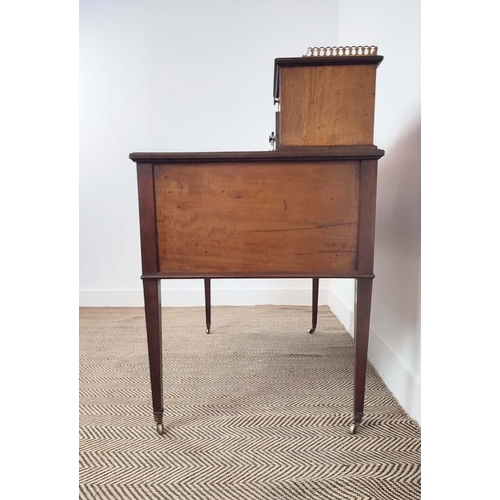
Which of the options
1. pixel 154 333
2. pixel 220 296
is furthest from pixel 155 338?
pixel 220 296

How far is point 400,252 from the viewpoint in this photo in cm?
96

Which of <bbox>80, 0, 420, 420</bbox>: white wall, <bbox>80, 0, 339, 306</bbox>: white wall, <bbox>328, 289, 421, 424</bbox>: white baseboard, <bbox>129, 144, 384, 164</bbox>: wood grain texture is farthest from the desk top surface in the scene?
<bbox>80, 0, 339, 306</bbox>: white wall

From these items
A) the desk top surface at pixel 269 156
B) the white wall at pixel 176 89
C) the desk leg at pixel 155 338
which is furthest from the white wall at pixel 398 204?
the white wall at pixel 176 89

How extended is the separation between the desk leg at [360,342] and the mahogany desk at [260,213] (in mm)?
23

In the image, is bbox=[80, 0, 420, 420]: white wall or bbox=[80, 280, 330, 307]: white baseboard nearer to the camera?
bbox=[80, 0, 420, 420]: white wall

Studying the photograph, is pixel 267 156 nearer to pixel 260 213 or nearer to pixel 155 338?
pixel 260 213

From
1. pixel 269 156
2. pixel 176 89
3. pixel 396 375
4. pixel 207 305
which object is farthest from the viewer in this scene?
pixel 176 89

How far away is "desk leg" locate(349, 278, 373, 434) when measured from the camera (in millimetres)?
765

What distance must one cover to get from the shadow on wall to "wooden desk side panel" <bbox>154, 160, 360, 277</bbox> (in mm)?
226

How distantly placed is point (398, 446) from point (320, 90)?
2.53 feet

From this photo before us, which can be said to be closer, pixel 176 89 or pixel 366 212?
pixel 366 212

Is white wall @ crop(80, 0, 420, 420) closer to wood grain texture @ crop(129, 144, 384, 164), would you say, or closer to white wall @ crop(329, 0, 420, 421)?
white wall @ crop(329, 0, 420, 421)

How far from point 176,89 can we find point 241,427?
1.74 meters

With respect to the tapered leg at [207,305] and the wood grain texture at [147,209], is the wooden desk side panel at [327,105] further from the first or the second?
the tapered leg at [207,305]
